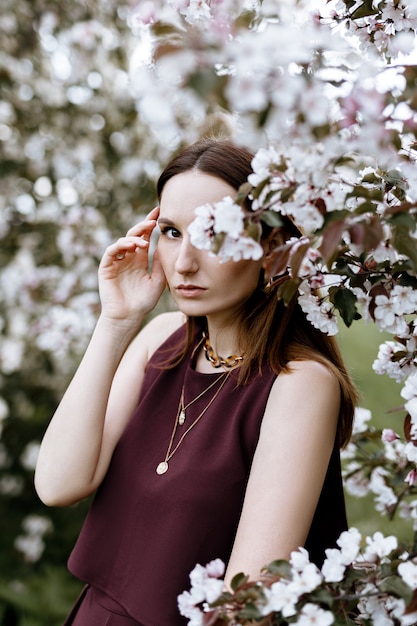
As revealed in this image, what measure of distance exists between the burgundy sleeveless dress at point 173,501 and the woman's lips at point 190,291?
0.70ft

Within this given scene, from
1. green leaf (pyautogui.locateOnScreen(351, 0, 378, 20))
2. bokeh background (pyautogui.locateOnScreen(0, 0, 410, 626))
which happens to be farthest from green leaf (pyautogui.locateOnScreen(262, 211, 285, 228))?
bokeh background (pyautogui.locateOnScreen(0, 0, 410, 626))

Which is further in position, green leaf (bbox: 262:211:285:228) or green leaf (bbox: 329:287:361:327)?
green leaf (bbox: 329:287:361:327)

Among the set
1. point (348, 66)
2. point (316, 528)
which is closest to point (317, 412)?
point (316, 528)

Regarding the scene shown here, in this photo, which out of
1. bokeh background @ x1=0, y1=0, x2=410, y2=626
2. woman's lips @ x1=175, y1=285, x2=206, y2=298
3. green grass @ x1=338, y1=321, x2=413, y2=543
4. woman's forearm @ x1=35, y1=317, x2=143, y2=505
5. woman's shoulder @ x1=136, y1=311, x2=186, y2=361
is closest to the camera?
woman's lips @ x1=175, y1=285, x2=206, y2=298

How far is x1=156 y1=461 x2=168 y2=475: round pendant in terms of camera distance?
161 centimetres

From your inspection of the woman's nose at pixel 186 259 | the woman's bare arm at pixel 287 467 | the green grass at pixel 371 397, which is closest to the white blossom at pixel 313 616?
the woman's bare arm at pixel 287 467

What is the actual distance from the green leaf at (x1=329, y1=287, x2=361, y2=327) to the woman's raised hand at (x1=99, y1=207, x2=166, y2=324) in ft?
2.03

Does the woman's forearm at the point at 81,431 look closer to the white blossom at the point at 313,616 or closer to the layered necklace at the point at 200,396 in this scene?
the layered necklace at the point at 200,396

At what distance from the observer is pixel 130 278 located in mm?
1849

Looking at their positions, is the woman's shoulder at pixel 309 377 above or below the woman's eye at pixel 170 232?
below

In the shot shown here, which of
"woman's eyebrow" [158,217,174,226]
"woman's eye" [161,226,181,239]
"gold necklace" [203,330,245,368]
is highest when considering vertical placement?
"woman's eyebrow" [158,217,174,226]

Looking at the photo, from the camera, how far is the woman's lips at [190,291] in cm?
154

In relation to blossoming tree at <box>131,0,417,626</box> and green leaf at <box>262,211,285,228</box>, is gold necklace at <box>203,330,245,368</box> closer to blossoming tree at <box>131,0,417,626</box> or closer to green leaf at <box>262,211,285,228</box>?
blossoming tree at <box>131,0,417,626</box>

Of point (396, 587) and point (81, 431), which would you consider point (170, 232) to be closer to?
point (81, 431)
